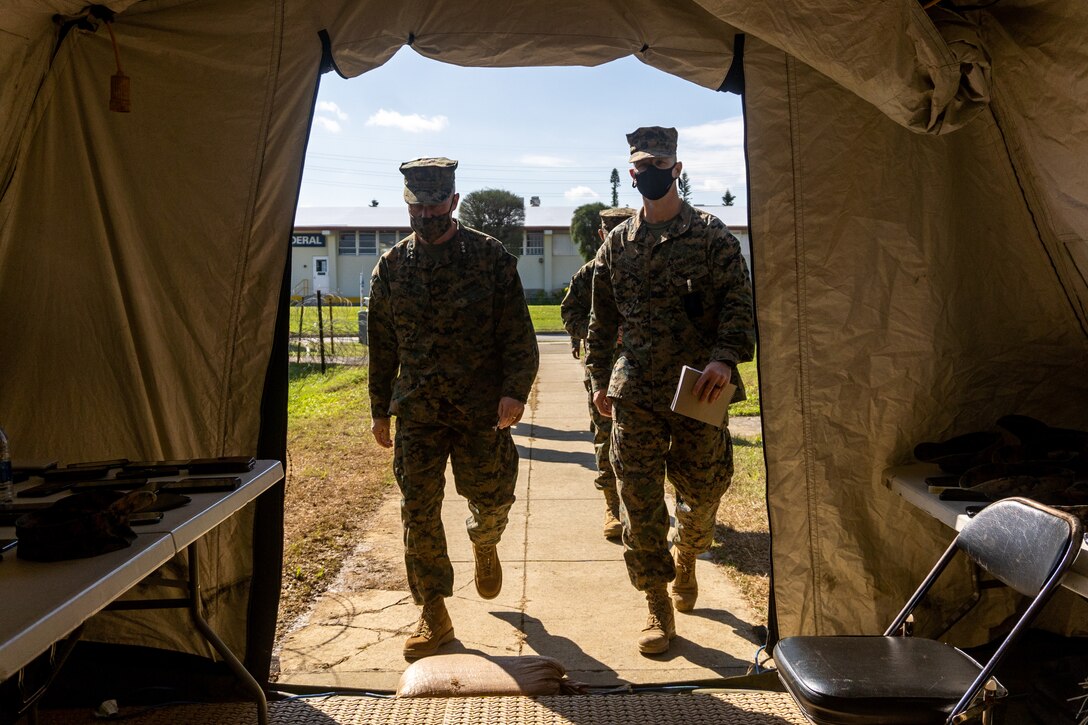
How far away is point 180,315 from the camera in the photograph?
390 cm

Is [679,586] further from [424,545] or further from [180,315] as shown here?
[180,315]

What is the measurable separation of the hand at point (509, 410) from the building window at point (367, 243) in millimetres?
48518

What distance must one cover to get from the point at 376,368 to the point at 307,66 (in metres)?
1.43

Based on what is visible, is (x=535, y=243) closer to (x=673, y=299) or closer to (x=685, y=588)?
(x=685, y=588)

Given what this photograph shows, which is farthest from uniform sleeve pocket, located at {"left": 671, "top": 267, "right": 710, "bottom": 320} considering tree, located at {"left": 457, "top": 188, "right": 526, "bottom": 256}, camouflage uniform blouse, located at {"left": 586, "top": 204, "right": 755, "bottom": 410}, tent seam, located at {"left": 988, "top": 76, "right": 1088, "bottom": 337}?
tree, located at {"left": 457, "top": 188, "right": 526, "bottom": 256}

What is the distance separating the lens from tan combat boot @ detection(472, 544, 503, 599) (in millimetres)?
4695

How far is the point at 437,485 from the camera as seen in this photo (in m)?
4.46

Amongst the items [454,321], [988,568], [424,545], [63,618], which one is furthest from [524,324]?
[63,618]

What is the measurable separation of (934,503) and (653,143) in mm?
2033

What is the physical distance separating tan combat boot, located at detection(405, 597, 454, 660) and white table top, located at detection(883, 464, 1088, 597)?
2079 mm

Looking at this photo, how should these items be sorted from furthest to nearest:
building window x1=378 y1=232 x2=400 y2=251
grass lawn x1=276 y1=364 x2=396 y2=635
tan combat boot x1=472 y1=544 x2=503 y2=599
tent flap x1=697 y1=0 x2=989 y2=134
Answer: building window x1=378 y1=232 x2=400 y2=251 → grass lawn x1=276 y1=364 x2=396 y2=635 → tan combat boot x1=472 y1=544 x2=503 y2=599 → tent flap x1=697 y1=0 x2=989 y2=134

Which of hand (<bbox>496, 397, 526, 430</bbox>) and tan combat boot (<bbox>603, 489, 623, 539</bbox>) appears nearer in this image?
hand (<bbox>496, 397, 526, 430</bbox>)

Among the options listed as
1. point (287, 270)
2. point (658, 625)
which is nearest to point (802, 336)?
point (658, 625)

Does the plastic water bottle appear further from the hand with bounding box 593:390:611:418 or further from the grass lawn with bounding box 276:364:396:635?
the hand with bounding box 593:390:611:418
